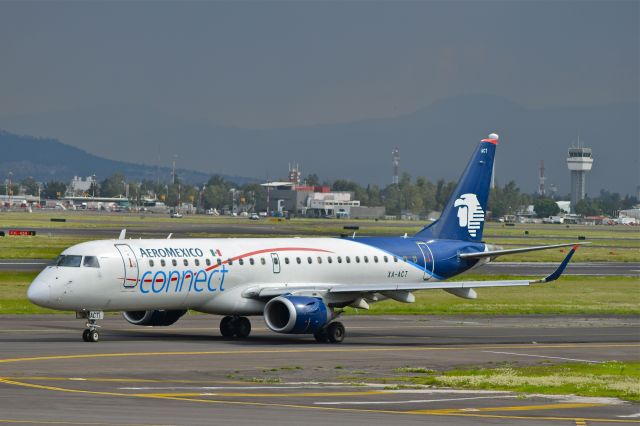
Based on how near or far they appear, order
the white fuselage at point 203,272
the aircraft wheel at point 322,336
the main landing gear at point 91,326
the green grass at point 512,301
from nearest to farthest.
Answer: the white fuselage at point 203,272, the main landing gear at point 91,326, the aircraft wheel at point 322,336, the green grass at point 512,301

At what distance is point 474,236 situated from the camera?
2270 inches

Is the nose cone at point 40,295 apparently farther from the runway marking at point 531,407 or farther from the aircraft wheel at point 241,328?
the runway marking at point 531,407

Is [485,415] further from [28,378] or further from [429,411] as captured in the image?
[28,378]

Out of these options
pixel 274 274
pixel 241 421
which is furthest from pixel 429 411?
pixel 274 274

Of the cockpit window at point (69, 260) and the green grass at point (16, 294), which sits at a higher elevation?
the cockpit window at point (69, 260)

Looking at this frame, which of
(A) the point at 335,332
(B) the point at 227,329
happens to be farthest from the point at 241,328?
(A) the point at 335,332

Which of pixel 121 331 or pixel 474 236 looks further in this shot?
pixel 474 236

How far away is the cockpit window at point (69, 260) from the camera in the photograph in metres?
44.4

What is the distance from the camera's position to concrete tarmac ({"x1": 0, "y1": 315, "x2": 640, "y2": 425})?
91.8 feet

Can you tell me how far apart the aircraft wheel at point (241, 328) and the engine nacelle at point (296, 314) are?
2.84 meters

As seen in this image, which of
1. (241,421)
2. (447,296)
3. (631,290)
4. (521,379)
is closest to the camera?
(241,421)

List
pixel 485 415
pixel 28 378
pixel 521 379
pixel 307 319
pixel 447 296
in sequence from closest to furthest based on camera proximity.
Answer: pixel 485 415, pixel 28 378, pixel 521 379, pixel 307 319, pixel 447 296

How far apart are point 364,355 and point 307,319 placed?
414 cm

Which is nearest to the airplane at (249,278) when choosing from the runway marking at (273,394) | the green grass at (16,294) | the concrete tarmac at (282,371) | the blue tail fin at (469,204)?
the concrete tarmac at (282,371)
